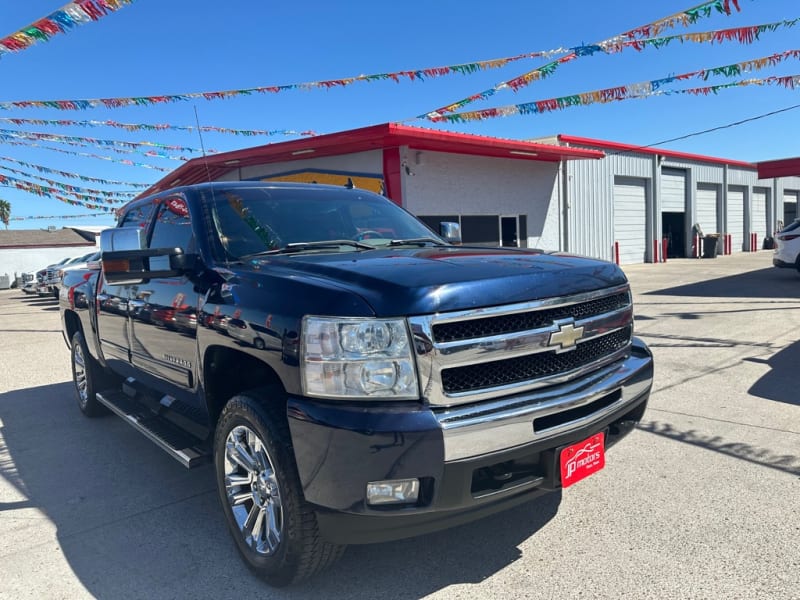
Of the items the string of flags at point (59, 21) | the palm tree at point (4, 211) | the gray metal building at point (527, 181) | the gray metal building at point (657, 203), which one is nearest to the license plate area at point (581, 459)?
the string of flags at point (59, 21)

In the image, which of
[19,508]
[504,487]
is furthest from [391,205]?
[19,508]

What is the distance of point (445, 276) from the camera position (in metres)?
2.49

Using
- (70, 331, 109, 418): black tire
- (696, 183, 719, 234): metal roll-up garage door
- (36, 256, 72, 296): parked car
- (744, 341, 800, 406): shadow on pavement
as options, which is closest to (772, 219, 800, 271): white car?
(744, 341, 800, 406): shadow on pavement

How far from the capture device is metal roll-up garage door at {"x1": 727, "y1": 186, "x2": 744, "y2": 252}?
31.5m

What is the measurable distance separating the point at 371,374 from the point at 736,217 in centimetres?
3537

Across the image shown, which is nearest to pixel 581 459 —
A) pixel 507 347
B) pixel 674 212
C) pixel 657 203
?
pixel 507 347

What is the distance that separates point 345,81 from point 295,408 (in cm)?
998

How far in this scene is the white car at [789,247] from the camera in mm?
15758

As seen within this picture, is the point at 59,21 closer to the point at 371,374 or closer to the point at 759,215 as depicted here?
the point at 371,374

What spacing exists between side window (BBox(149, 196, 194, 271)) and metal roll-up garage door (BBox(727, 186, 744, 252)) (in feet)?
109

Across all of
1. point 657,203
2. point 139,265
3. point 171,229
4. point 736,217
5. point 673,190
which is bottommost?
point 139,265

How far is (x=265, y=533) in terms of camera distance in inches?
110

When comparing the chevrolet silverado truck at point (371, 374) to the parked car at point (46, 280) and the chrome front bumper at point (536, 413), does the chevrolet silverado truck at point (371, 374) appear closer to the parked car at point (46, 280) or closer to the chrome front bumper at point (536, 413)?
the chrome front bumper at point (536, 413)

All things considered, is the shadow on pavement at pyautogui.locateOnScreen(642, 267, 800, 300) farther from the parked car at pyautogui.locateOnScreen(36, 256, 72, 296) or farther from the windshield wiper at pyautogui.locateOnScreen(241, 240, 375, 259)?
the parked car at pyautogui.locateOnScreen(36, 256, 72, 296)
